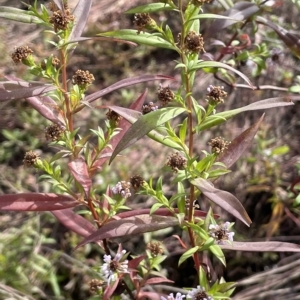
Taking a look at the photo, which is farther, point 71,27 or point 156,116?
point 71,27

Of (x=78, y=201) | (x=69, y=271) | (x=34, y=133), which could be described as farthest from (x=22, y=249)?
(x=78, y=201)

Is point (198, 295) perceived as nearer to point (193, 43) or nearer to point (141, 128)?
point (141, 128)

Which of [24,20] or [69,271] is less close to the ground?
[24,20]

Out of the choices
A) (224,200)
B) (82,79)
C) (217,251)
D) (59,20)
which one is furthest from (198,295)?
(59,20)

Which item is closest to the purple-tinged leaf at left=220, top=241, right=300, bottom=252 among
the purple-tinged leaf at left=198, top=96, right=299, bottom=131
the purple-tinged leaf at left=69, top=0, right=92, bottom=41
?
the purple-tinged leaf at left=198, top=96, right=299, bottom=131

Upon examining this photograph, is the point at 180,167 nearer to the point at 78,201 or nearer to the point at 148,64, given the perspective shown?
the point at 78,201
